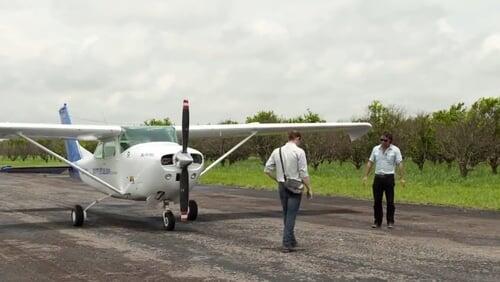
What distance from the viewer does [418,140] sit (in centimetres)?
3984

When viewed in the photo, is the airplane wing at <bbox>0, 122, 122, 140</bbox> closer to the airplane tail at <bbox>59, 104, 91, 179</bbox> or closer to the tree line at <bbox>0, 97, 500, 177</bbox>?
the airplane tail at <bbox>59, 104, 91, 179</bbox>

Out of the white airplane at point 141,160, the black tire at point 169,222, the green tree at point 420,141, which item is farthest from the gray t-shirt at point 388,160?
the green tree at point 420,141

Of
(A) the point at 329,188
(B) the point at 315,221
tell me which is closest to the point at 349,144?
(A) the point at 329,188

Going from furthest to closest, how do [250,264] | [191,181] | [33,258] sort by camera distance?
[191,181] < [33,258] < [250,264]

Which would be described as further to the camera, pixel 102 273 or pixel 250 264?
pixel 250 264

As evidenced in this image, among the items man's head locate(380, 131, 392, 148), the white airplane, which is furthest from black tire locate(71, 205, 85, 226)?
man's head locate(380, 131, 392, 148)

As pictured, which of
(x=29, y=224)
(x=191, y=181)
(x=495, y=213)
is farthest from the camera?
(x=495, y=213)

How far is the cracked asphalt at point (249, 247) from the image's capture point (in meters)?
6.86

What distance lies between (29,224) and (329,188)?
13275mm

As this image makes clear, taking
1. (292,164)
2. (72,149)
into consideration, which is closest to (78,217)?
(72,149)

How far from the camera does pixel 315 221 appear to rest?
12.3m

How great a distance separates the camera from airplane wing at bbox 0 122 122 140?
40.5ft

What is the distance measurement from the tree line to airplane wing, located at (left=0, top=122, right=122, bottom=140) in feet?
25.8

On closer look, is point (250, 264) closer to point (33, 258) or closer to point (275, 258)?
point (275, 258)
